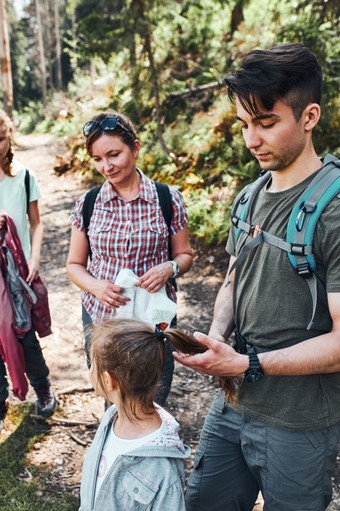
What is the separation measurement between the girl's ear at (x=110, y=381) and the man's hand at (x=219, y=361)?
0.36 m

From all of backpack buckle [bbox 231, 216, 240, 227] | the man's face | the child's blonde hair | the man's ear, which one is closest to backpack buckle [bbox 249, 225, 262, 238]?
backpack buckle [bbox 231, 216, 240, 227]

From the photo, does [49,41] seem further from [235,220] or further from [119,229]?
[235,220]

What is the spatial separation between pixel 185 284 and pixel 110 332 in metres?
4.93

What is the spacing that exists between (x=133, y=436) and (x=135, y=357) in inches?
15.0

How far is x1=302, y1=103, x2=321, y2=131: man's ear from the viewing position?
167 centimetres

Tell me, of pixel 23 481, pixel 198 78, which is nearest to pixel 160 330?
pixel 23 481

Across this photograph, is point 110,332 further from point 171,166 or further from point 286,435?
point 171,166

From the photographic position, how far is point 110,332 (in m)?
1.93

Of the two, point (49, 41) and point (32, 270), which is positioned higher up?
point (49, 41)

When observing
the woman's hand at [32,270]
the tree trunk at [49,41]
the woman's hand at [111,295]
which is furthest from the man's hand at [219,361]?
the tree trunk at [49,41]

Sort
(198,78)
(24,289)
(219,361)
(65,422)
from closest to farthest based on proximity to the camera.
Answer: (219,361)
(24,289)
(65,422)
(198,78)

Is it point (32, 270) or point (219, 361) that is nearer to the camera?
point (219, 361)

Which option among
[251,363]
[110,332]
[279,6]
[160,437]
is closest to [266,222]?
[251,363]

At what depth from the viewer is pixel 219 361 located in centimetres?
171
